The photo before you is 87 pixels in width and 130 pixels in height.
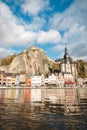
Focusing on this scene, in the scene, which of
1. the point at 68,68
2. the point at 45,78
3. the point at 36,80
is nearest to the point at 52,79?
the point at 45,78

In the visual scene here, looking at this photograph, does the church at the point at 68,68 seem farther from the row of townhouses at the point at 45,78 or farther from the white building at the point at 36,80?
the white building at the point at 36,80

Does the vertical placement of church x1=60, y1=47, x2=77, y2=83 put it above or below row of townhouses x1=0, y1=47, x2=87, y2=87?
above

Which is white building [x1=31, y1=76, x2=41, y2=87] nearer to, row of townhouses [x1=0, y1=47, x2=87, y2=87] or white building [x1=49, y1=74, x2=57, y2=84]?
row of townhouses [x1=0, y1=47, x2=87, y2=87]

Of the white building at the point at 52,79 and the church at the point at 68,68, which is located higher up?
the church at the point at 68,68

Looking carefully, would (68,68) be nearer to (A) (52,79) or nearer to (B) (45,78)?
(A) (52,79)

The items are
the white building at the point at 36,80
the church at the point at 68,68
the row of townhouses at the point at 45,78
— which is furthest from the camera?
the church at the point at 68,68

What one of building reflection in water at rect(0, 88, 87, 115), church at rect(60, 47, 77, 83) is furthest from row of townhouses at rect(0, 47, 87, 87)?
building reflection in water at rect(0, 88, 87, 115)

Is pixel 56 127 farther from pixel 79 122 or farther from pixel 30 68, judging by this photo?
pixel 30 68

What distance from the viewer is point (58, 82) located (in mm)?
167375

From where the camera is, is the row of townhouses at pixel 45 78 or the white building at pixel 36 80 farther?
the white building at pixel 36 80

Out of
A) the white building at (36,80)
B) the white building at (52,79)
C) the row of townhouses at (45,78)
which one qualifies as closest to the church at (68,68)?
the row of townhouses at (45,78)

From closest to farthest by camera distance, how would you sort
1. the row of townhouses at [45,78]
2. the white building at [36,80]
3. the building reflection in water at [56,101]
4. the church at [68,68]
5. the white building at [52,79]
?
the building reflection in water at [56,101], the row of townhouses at [45,78], the white building at [36,80], the white building at [52,79], the church at [68,68]

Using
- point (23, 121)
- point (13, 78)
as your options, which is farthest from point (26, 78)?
point (23, 121)

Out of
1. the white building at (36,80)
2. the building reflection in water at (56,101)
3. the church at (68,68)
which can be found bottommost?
the building reflection in water at (56,101)
